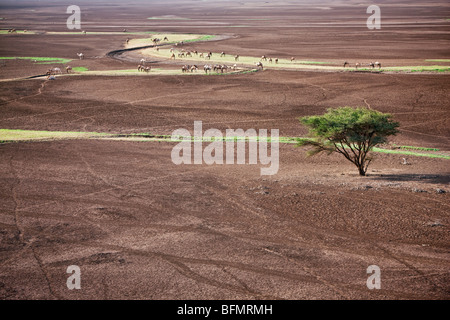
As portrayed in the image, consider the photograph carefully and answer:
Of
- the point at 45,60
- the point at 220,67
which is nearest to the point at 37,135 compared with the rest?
the point at 220,67

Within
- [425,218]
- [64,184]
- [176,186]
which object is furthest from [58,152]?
[425,218]

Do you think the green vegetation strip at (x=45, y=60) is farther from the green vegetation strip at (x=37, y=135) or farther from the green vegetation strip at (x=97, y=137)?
the green vegetation strip at (x=97, y=137)

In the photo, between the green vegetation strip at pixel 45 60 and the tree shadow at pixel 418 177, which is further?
the green vegetation strip at pixel 45 60

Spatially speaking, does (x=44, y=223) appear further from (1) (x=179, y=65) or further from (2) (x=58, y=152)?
(1) (x=179, y=65)

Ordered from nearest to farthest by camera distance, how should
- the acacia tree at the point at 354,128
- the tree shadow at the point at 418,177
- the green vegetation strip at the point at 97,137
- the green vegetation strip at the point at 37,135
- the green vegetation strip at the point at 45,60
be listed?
1. the tree shadow at the point at 418,177
2. the acacia tree at the point at 354,128
3. the green vegetation strip at the point at 97,137
4. the green vegetation strip at the point at 37,135
5. the green vegetation strip at the point at 45,60

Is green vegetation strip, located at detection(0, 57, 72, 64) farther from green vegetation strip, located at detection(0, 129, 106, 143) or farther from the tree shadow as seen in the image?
the tree shadow

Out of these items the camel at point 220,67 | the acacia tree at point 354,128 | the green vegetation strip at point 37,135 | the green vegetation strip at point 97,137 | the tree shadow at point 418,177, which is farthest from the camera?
the camel at point 220,67

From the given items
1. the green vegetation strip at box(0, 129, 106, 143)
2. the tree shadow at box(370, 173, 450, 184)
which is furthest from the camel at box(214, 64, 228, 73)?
the tree shadow at box(370, 173, 450, 184)

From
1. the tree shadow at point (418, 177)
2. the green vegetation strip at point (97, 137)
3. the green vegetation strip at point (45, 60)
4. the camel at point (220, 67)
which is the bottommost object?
the tree shadow at point (418, 177)

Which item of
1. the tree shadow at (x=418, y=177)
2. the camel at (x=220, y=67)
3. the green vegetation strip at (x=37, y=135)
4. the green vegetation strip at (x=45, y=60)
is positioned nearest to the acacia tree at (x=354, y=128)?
the tree shadow at (x=418, y=177)
